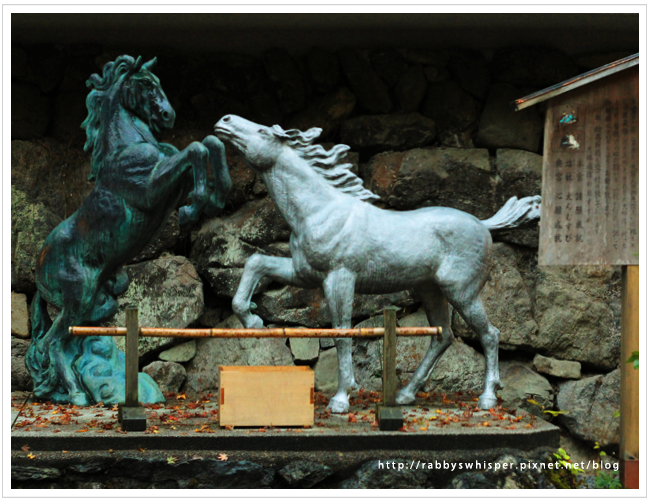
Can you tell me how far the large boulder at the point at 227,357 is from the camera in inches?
305

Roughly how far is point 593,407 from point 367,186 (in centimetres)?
303

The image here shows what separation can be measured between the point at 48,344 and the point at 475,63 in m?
4.92

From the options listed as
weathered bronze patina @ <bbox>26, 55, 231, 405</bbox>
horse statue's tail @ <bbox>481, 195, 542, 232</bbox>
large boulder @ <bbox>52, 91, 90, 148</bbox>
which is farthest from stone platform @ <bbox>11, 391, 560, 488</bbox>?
large boulder @ <bbox>52, 91, 90, 148</bbox>

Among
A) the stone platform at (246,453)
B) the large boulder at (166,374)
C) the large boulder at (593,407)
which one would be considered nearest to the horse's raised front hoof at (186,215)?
the stone platform at (246,453)

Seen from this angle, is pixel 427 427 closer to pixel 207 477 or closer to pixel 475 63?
pixel 207 477

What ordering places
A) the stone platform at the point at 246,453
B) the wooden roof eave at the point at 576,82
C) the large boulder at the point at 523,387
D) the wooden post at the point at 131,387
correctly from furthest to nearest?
the large boulder at the point at 523,387, the wooden roof eave at the point at 576,82, the wooden post at the point at 131,387, the stone platform at the point at 246,453

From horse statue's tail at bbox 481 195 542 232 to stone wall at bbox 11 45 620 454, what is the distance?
1798 millimetres

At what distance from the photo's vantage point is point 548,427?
18.0 ft

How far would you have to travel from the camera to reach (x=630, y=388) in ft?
18.1

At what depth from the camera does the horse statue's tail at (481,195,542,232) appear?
20.0 feet

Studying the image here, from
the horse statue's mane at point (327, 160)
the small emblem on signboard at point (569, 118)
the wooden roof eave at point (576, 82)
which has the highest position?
the wooden roof eave at point (576, 82)

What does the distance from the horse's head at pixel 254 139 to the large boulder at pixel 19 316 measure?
10.7 feet

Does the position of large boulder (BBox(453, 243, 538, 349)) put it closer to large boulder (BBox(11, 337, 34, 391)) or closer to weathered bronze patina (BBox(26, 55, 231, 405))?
weathered bronze patina (BBox(26, 55, 231, 405))

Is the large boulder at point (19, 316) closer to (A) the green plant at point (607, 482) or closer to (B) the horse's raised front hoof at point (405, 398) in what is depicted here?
(B) the horse's raised front hoof at point (405, 398)
